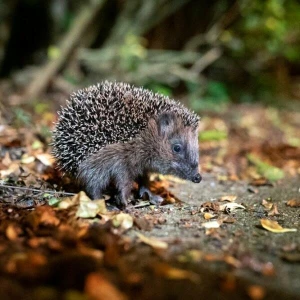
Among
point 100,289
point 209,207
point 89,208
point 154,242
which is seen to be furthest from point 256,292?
point 209,207

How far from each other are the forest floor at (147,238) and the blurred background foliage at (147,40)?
5675 mm

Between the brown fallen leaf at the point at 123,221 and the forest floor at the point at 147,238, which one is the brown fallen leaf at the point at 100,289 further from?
the brown fallen leaf at the point at 123,221

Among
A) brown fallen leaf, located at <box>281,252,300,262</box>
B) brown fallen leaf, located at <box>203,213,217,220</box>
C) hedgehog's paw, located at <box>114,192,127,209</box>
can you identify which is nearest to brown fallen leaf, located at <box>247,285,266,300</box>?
brown fallen leaf, located at <box>281,252,300,262</box>

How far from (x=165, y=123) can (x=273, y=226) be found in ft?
6.04

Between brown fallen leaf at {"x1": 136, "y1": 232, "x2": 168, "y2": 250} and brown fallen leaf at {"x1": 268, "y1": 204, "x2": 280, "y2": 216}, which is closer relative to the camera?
brown fallen leaf at {"x1": 136, "y1": 232, "x2": 168, "y2": 250}

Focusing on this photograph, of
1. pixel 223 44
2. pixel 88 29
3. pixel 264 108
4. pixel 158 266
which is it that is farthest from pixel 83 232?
pixel 264 108

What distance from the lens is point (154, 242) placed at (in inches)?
156

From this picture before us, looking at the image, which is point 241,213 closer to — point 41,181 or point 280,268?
point 280,268

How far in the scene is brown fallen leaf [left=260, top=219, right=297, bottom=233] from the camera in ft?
15.1

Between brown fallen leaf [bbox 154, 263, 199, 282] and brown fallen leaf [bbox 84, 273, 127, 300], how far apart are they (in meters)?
0.41

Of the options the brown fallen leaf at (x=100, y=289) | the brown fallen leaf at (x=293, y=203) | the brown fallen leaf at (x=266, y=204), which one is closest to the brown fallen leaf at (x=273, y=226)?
the brown fallen leaf at (x=266, y=204)

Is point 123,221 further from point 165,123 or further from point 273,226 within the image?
point 165,123

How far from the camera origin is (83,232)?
396 centimetres

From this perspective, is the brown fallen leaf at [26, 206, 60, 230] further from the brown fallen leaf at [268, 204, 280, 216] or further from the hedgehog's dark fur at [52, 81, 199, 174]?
the brown fallen leaf at [268, 204, 280, 216]
